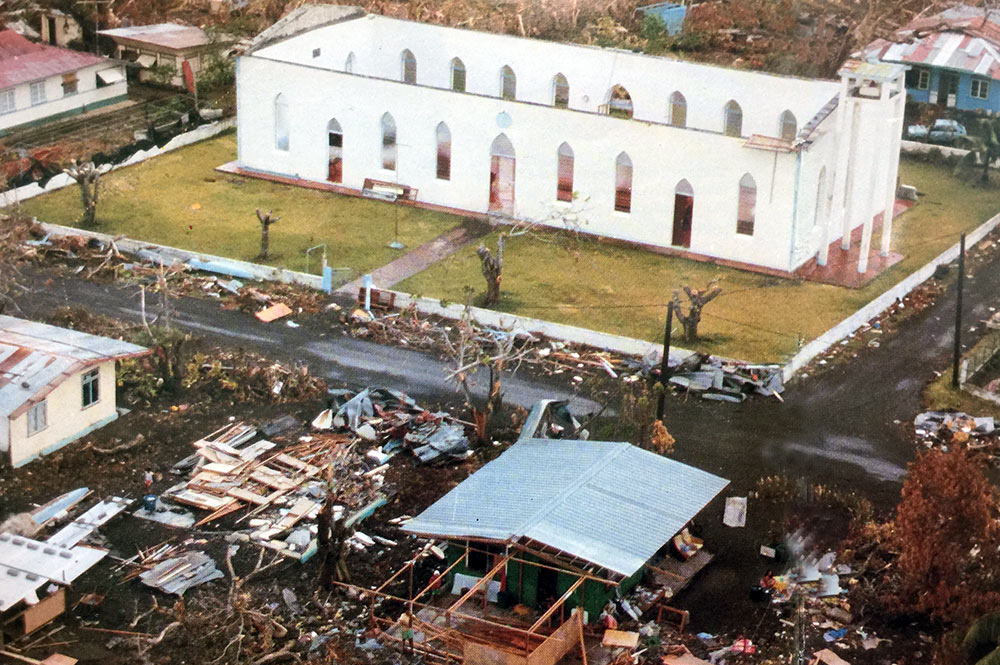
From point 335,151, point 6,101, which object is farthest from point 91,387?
point 335,151

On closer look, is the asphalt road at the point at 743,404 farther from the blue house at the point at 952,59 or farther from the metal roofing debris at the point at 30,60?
the blue house at the point at 952,59

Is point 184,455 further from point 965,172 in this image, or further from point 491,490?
point 965,172

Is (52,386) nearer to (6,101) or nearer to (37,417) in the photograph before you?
(37,417)

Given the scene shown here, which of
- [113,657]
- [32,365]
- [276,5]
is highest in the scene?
[276,5]

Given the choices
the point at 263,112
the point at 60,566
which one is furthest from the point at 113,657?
the point at 263,112

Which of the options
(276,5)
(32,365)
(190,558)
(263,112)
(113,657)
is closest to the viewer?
(113,657)

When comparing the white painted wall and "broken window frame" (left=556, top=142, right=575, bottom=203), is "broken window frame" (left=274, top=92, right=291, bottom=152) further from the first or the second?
"broken window frame" (left=556, top=142, right=575, bottom=203)

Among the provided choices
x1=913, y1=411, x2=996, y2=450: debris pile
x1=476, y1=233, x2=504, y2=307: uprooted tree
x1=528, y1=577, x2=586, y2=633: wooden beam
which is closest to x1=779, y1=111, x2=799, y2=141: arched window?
x1=476, y1=233, x2=504, y2=307: uprooted tree
